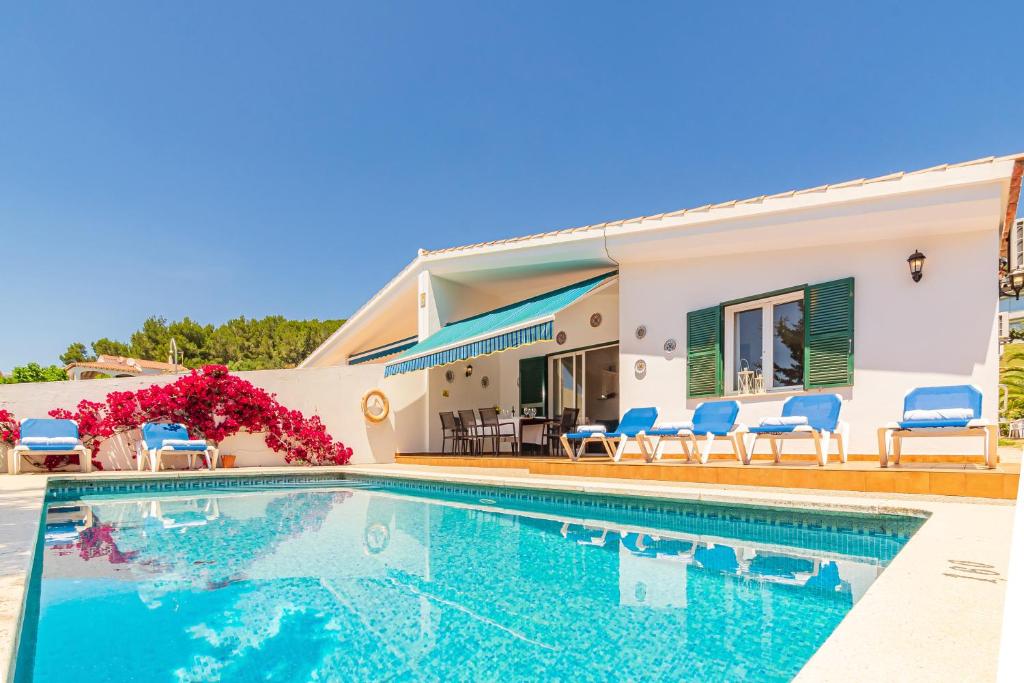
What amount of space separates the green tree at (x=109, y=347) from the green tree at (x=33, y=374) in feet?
52.4

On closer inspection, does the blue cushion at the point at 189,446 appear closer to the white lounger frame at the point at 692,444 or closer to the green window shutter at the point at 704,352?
the white lounger frame at the point at 692,444

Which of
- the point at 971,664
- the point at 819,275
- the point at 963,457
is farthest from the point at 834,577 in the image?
the point at 819,275

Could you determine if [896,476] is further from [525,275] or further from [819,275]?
[525,275]

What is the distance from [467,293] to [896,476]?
1196 centimetres

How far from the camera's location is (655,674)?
10.4ft

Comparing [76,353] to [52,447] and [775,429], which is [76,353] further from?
[775,429]

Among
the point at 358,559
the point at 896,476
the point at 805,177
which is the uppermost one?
the point at 805,177

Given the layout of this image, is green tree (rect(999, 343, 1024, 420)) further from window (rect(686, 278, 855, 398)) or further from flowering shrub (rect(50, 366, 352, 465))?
flowering shrub (rect(50, 366, 352, 465))

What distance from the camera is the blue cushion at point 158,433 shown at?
556 inches

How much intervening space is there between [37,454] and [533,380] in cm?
1228

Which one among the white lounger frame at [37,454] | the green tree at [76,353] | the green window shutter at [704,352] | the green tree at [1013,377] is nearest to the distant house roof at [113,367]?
the white lounger frame at [37,454]

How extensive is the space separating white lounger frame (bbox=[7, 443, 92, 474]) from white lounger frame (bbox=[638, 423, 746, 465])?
1310cm

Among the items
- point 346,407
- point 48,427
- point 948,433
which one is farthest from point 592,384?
point 48,427

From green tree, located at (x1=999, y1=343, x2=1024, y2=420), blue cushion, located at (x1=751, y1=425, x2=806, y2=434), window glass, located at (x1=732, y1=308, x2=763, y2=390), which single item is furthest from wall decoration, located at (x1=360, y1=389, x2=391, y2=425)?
Answer: green tree, located at (x1=999, y1=343, x2=1024, y2=420)
